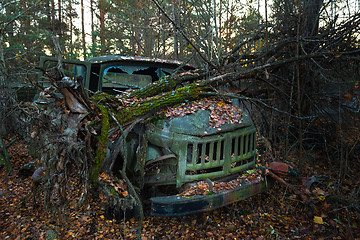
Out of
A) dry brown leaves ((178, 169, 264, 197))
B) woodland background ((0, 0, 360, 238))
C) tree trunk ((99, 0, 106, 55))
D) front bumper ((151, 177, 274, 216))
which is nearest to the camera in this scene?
front bumper ((151, 177, 274, 216))

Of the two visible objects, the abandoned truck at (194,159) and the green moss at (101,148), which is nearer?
the abandoned truck at (194,159)

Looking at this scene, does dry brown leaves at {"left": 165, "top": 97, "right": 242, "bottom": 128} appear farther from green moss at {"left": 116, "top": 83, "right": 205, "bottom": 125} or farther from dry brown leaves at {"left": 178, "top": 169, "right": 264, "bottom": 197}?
dry brown leaves at {"left": 178, "top": 169, "right": 264, "bottom": 197}

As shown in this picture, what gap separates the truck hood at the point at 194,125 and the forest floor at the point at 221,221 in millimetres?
1142

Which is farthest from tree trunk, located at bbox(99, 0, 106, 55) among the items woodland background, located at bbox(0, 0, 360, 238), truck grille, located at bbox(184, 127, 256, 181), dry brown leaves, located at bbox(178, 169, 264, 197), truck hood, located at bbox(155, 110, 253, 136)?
dry brown leaves, located at bbox(178, 169, 264, 197)

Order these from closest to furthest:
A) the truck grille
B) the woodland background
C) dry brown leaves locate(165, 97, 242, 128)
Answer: the truck grille < dry brown leaves locate(165, 97, 242, 128) < the woodland background

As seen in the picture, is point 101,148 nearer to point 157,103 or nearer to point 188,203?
point 157,103

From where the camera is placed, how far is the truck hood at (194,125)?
8.79 ft

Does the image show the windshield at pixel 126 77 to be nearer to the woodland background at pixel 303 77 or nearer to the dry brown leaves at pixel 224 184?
the woodland background at pixel 303 77

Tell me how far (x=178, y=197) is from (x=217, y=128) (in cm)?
94

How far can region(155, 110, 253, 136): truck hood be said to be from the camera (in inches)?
105

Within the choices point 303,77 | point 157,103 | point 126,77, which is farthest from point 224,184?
point 303,77

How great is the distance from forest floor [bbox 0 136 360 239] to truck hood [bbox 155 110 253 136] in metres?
1.14

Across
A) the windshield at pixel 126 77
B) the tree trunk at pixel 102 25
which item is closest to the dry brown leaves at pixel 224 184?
the windshield at pixel 126 77

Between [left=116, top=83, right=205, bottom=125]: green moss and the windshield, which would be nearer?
[left=116, top=83, right=205, bottom=125]: green moss
